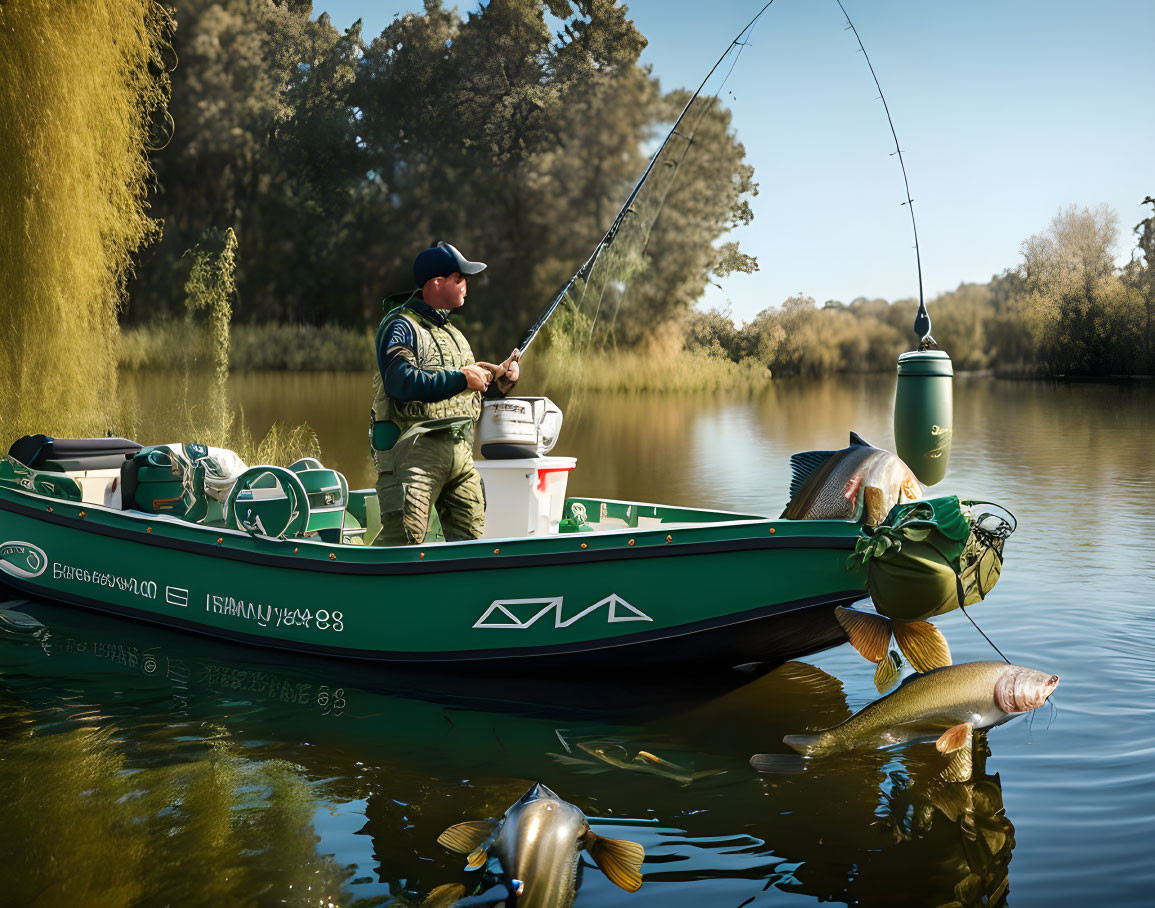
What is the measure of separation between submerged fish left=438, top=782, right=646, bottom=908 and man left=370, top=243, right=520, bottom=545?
1.89 meters

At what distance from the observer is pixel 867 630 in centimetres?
385

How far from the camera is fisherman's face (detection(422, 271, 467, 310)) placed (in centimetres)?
485

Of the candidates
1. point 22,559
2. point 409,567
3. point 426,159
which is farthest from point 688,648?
point 426,159

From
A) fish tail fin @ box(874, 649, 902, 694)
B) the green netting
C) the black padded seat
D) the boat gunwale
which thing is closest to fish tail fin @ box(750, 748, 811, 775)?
fish tail fin @ box(874, 649, 902, 694)

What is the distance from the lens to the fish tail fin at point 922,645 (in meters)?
3.84

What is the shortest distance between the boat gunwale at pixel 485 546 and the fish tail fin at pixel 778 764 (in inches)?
32.6

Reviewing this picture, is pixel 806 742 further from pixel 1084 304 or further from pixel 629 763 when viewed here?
pixel 1084 304

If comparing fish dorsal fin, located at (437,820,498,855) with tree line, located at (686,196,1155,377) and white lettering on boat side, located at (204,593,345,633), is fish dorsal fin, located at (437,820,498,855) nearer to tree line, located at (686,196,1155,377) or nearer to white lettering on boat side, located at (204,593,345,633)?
white lettering on boat side, located at (204,593,345,633)

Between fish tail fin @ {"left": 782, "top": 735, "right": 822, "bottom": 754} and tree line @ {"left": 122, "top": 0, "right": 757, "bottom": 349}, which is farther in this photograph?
tree line @ {"left": 122, "top": 0, "right": 757, "bottom": 349}

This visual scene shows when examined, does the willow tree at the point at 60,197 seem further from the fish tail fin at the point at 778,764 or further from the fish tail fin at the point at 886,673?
the fish tail fin at the point at 886,673

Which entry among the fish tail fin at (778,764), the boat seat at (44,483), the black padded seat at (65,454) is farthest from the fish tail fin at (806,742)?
the black padded seat at (65,454)

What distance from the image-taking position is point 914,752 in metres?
4.19

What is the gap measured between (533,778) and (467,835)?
79 centimetres

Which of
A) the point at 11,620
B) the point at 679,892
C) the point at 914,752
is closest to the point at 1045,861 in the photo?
the point at 914,752
